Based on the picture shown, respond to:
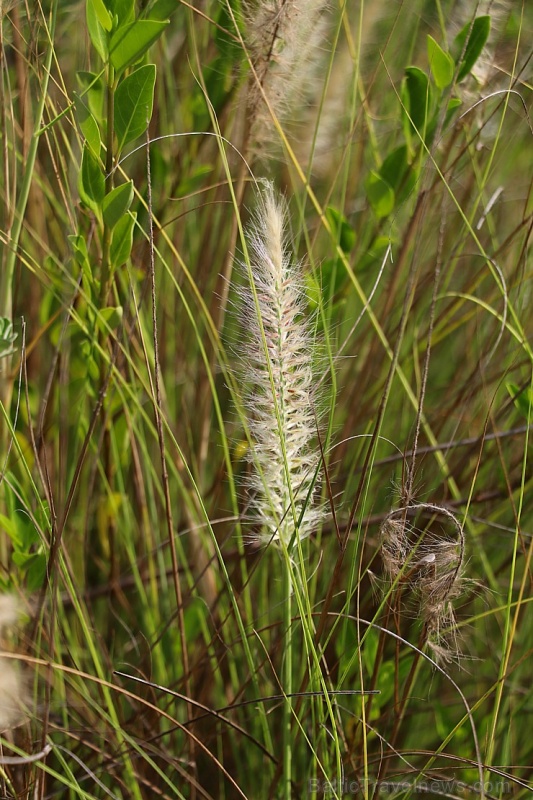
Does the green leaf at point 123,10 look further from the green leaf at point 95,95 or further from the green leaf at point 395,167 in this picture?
the green leaf at point 395,167

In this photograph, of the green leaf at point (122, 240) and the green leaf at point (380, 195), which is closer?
the green leaf at point (122, 240)

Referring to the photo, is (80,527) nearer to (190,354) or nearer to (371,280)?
(190,354)

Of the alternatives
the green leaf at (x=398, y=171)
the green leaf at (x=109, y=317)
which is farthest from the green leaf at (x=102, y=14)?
the green leaf at (x=398, y=171)

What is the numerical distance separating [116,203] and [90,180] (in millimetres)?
31

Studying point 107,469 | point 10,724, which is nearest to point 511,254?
point 107,469

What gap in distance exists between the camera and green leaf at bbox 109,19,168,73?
65 centimetres

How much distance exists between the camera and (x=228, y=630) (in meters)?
1.00

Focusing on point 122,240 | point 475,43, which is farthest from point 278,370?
point 475,43

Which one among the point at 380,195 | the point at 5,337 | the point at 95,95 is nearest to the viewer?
the point at 5,337

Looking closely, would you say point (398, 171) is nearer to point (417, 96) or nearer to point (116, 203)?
point (417, 96)

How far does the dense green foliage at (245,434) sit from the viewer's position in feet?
2.26

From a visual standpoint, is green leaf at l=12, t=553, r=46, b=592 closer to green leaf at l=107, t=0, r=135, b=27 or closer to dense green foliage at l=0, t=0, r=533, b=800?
dense green foliage at l=0, t=0, r=533, b=800

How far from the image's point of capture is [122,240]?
0.71 m

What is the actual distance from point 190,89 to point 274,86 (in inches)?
13.7
